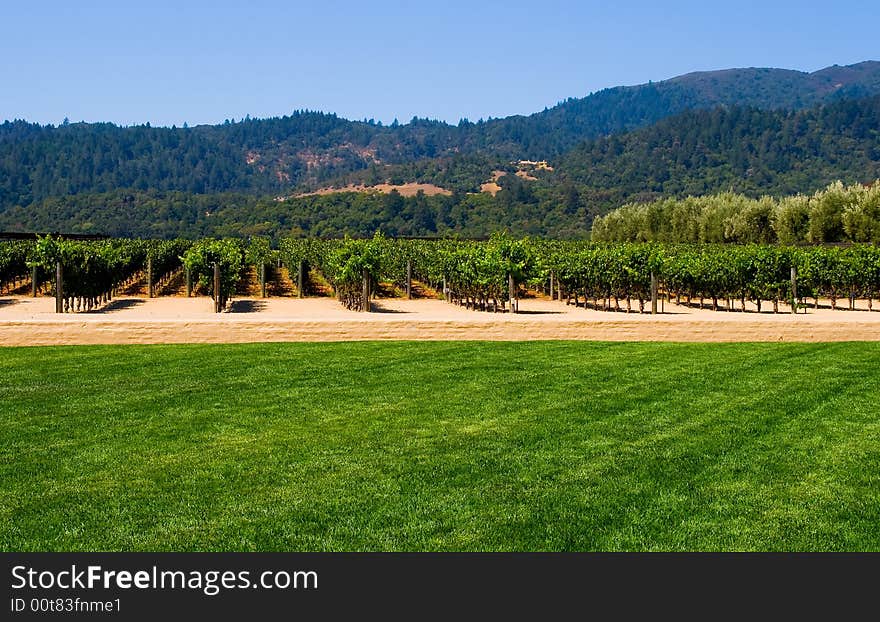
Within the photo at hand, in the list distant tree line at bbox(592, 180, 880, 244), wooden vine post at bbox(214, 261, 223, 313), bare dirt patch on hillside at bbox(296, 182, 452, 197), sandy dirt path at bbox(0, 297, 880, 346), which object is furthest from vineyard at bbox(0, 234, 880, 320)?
bare dirt patch on hillside at bbox(296, 182, 452, 197)

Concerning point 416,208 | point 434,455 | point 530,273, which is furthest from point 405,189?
point 434,455

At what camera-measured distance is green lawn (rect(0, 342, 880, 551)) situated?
23.1 ft

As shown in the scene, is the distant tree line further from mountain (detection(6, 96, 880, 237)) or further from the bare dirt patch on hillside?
the bare dirt patch on hillside

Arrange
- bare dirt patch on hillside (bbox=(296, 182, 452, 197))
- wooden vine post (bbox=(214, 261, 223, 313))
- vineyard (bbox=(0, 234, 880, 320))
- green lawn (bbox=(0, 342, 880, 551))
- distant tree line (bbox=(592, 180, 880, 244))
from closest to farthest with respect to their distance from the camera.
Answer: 1. green lawn (bbox=(0, 342, 880, 551))
2. wooden vine post (bbox=(214, 261, 223, 313))
3. vineyard (bbox=(0, 234, 880, 320))
4. distant tree line (bbox=(592, 180, 880, 244))
5. bare dirt patch on hillside (bbox=(296, 182, 452, 197))

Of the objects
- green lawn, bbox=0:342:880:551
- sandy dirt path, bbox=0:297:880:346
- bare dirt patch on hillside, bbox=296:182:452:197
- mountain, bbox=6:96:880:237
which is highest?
bare dirt patch on hillside, bbox=296:182:452:197

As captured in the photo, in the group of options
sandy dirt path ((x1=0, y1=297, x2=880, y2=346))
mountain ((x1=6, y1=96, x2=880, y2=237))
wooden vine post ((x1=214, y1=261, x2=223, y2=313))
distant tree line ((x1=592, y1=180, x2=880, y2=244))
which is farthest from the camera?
mountain ((x1=6, y1=96, x2=880, y2=237))

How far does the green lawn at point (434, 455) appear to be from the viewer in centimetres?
704

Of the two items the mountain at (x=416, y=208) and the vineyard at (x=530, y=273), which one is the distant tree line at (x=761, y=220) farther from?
the mountain at (x=416, y=208)

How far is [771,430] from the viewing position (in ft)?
34.2

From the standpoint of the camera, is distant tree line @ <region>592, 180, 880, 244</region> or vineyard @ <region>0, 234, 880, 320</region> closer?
vineyard @ <region>0, 234, 880, 320</region>

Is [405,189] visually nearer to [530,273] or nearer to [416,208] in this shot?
[416,208]

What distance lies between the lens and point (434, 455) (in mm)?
9180

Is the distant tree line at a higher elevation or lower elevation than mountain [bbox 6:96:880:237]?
lower
